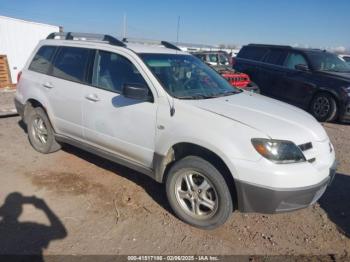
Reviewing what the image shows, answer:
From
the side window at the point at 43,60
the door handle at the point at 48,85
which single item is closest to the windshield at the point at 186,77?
the door handle at the point at 48,85

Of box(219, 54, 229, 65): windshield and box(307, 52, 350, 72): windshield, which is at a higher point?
box(307, 52, 350, 72): windshield

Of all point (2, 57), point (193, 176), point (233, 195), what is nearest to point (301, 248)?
point (233, 195)

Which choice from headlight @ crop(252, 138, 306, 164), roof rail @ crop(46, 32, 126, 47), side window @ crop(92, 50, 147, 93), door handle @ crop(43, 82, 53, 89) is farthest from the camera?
door handle @ crop(43, 82, 53, 89)

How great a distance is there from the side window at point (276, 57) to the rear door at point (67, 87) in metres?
6.67

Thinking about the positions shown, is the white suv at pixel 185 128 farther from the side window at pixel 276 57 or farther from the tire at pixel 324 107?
the side window at pixel 276 57

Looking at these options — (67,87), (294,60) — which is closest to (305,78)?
(294,60)

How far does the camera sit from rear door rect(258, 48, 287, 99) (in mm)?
8953

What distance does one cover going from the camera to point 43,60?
15.9 feet

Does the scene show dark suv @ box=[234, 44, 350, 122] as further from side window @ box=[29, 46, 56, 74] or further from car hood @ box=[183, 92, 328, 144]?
side window @ box=[29, 46, 56, 74]

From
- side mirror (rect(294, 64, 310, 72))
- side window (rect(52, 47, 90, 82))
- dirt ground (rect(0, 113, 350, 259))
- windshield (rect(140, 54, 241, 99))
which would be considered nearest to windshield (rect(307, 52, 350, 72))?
side mirror (rect(294, 64, 310, 72))

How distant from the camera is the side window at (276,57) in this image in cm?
911

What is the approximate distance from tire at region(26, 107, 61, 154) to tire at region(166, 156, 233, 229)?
8.08 ft

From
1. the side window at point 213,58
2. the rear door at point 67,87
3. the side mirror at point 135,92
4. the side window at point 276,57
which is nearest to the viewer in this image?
the side mirror at point 135,92

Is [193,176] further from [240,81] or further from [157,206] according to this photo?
[240,81]
